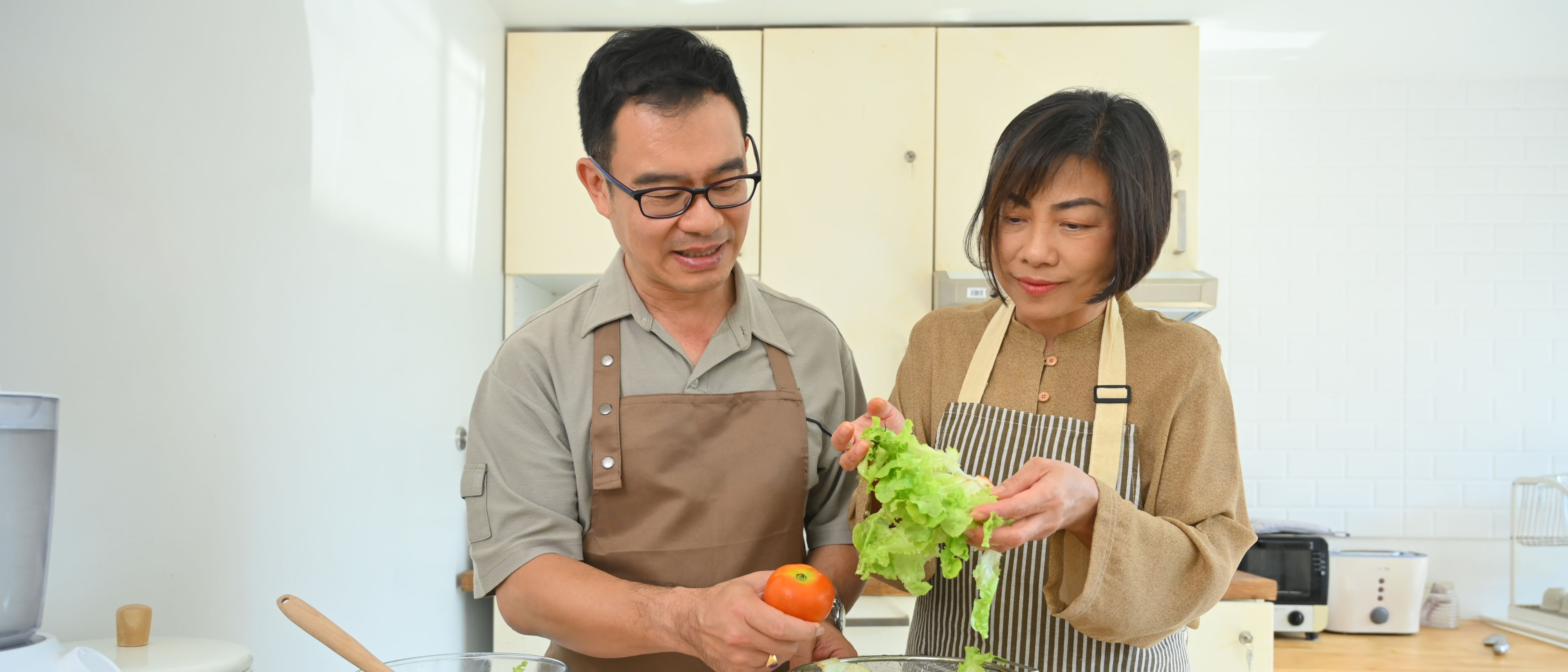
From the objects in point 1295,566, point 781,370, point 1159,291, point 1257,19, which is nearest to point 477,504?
point 781,370

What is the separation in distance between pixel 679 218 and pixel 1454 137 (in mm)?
3544

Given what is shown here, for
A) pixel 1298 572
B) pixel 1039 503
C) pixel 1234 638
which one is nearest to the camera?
pixel 1039 503

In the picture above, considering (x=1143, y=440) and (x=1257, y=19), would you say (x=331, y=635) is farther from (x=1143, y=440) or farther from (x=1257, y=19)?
(x=1257, y=19)

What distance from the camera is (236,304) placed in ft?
5.51

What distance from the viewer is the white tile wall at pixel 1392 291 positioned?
3596 mm

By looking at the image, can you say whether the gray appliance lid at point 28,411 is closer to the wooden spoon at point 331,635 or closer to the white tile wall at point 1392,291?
the wooden spoon at point 331,635

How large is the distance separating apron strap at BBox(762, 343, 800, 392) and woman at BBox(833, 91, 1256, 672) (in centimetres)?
19

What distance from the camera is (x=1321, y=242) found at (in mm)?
3658

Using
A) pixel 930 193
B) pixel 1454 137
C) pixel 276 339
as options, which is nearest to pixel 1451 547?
pixel 1454 137

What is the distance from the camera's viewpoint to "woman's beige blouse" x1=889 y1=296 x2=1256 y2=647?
1066mm

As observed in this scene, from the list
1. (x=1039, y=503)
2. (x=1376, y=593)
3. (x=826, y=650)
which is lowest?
(x=1376, y=593)

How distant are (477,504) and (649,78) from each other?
633 mm

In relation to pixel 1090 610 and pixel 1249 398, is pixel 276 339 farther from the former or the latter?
pixel 1249 398

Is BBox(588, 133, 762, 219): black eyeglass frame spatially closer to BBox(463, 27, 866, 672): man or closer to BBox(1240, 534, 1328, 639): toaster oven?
BBox(463, 27, 866, 672): man
